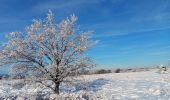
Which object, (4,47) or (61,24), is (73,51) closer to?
(61,24)

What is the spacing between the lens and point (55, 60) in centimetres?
2239

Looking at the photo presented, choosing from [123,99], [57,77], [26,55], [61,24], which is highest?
[61,24]

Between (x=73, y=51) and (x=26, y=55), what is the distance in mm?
3517

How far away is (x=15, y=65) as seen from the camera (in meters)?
22.8

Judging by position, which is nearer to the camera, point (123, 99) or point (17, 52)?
point (123, 99)

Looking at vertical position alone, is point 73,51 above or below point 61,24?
below

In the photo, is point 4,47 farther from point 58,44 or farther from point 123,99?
point 123,99

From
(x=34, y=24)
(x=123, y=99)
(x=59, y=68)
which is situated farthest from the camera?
(x=34, y=24)

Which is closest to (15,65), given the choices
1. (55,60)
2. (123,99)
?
(55,60)

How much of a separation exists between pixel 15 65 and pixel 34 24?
3.56m

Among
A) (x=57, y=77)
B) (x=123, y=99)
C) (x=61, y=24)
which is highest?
(x=61, y=24)

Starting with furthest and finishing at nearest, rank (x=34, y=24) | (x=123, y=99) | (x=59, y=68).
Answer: (x=34, y=24) < (x=59, y=68) < (x=123, y=99)

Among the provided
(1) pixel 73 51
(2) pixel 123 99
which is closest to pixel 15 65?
(1) pixel 73 51

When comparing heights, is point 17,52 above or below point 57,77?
above
